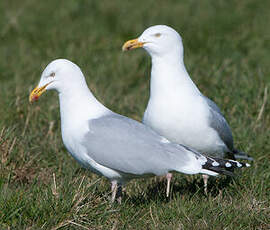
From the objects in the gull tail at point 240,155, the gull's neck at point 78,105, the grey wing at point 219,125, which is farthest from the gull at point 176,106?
the gull's neck at point 78,105

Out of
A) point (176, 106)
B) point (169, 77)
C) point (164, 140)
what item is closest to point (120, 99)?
point (169, 77)

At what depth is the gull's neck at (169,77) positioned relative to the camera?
5277mm

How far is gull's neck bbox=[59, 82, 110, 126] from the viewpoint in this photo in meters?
4.93

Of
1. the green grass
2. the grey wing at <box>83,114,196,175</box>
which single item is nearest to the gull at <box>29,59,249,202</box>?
the grey wing at <box>83,114,196,175</box>

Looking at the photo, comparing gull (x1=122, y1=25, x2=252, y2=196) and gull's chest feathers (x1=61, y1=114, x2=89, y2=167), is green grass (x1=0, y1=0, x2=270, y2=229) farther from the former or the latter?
gull (x1=122, y1=25, x2=252, y2=196)

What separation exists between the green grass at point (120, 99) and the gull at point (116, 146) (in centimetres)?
24

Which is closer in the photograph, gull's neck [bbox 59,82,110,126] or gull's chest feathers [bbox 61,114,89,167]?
gull's chest feathers [bbox 61,114,89,167]

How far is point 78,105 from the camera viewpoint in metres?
4.97

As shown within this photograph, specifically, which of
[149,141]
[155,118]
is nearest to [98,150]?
[149,141]

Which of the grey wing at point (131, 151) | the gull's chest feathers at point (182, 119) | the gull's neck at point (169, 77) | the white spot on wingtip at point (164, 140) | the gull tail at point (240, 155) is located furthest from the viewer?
the gull tail at point (240, 155)

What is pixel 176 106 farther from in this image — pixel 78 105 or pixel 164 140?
pixel 78 105

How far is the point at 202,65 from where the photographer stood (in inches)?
341

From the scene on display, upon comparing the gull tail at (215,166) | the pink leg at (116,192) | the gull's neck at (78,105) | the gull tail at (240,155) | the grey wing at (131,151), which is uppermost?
the gull's neck at (78,105)

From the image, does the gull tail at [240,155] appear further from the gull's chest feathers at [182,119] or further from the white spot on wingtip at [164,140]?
the white spot on wingtip at [164,140]
